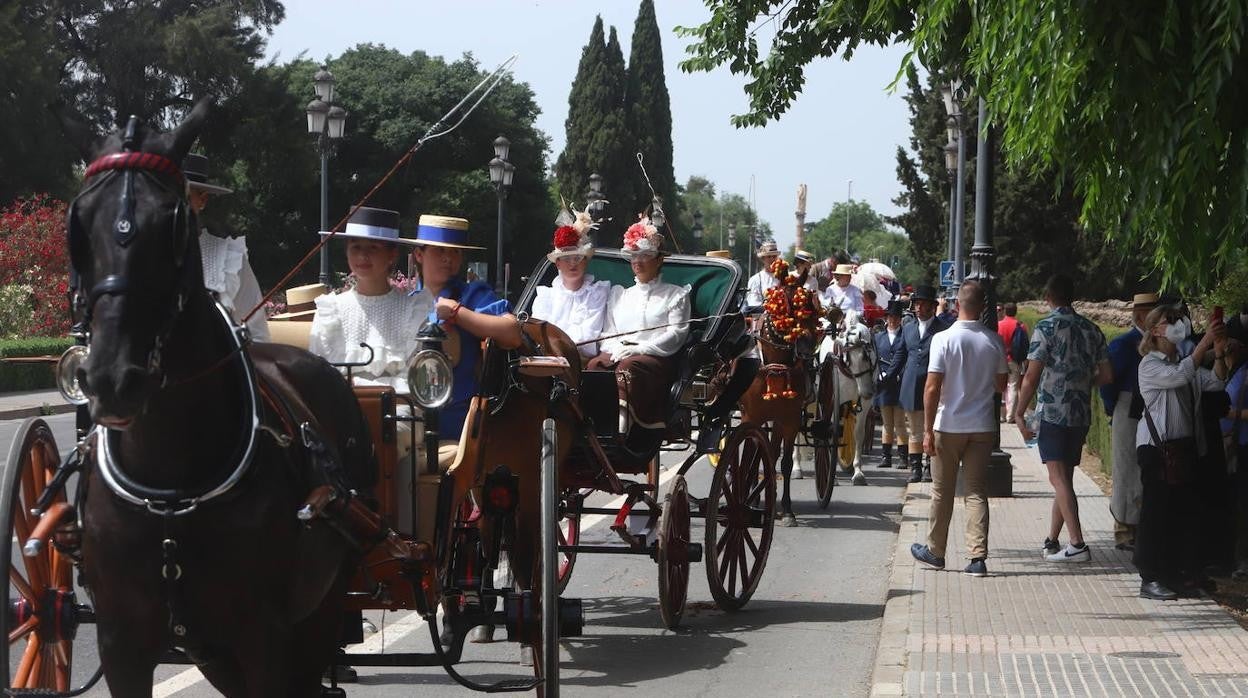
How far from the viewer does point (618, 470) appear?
930 cm

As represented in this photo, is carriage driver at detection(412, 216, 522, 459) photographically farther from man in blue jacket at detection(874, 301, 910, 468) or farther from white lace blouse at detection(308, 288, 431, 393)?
man in blue jacket at detection(874, 301, 910, 468)

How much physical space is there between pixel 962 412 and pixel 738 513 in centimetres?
203

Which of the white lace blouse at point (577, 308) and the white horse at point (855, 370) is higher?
the white lace blouse at point (577, 308)

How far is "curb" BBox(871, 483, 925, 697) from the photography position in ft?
25.0

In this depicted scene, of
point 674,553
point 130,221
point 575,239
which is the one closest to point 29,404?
point 575,239

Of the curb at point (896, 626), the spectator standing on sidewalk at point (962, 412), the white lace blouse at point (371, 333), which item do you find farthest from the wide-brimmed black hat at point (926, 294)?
the white lace blouse at point (371, 333)

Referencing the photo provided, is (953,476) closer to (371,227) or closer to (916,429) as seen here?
(371,227)

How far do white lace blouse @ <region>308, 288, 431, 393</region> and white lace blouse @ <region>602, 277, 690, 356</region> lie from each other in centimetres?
299

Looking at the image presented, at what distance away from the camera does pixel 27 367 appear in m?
29.1

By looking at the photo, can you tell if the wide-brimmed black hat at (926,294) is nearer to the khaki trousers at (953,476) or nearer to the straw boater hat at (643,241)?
the khaki trousers at (953,476)

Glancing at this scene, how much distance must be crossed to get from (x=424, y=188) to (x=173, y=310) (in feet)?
215

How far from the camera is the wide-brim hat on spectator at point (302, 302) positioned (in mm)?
7430

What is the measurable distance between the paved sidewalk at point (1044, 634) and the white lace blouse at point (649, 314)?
2.13 m

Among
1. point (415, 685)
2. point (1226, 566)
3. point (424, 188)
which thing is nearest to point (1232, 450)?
point (1226, 566)
